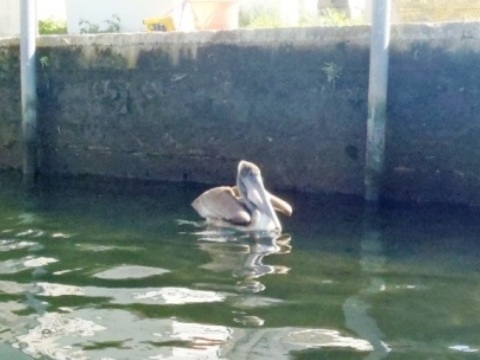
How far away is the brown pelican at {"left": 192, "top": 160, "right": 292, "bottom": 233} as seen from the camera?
8664 millimetres

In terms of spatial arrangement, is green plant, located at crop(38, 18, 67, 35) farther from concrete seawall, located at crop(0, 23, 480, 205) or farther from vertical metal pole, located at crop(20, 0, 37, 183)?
vertical metal pole, located at crop(20, 0, 37, 183)

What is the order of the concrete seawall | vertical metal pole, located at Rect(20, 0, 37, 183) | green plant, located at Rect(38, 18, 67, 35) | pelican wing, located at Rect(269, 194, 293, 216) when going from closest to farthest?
pelican wing, located at Rect(269, 194, 293, 216) < the concrete seawall < vertical metal pole, located at Rect(20, 0, 37, 183) < green plant, located at Rect(38, 18, 67, 35)

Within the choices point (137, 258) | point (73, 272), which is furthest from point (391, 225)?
point (73, 272)

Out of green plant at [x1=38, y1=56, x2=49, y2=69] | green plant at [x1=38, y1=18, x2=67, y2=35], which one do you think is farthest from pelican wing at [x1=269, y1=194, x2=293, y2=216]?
green plant at [x1=38, y1=18, x2=67, y2=35]

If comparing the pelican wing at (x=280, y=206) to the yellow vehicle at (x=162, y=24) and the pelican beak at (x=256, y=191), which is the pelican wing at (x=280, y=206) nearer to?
the pelican beak at (x=256, y=191)

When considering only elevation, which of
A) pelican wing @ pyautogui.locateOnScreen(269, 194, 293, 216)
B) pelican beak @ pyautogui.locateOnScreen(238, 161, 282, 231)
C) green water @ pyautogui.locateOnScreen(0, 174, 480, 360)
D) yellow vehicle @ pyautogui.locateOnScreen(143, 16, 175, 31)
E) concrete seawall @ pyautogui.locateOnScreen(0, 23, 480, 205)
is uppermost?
yellow vehicle @ pyautogui.locateOnScreen(143, 16, 175, 31)

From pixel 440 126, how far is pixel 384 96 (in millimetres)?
659

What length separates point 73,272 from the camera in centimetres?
700

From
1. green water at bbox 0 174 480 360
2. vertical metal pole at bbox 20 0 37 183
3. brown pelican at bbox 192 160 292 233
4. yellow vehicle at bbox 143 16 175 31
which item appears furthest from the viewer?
yellow vehicle at bbox 143 16 175 31

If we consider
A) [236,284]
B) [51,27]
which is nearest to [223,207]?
[236,284]

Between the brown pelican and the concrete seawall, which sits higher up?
the concrete seawall

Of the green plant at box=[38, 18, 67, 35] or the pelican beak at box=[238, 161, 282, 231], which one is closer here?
the pelican beak at box=[238, 161, 282, 231]

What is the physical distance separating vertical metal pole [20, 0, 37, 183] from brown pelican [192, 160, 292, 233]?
3646mm

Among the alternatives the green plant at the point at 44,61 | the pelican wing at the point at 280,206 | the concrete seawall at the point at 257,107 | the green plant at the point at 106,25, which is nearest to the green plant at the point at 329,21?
the green plant at the point at 106,25
